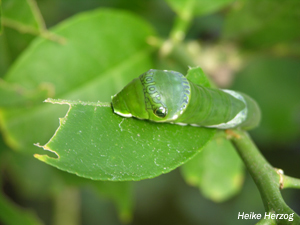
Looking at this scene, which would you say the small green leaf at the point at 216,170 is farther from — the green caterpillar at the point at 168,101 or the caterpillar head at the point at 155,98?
the caterpillar head at the point at 155,98

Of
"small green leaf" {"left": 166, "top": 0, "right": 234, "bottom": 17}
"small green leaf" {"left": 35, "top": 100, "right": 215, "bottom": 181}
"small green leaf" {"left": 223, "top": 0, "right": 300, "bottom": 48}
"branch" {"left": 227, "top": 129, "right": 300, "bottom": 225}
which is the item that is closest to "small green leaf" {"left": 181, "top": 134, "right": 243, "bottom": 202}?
"small green leaf" {"left": 223, "top": 0, "right": 300, "bottom": 48}

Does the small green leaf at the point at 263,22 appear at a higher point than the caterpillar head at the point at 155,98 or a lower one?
higher

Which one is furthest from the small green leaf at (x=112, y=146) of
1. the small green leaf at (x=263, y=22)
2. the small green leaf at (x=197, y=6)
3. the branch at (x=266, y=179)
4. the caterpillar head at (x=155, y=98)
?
the small green leaf at (x=263, y=22)

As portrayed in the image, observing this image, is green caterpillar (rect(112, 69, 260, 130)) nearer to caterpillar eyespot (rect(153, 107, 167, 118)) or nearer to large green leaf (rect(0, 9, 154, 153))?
caterpillar eyespot (rect(153, 107, 167, 118))

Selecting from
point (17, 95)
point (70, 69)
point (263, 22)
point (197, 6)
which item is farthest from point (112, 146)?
point (263, 22)

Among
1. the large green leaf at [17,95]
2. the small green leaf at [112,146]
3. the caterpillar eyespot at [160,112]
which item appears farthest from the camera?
the large green leaf at [17,95]

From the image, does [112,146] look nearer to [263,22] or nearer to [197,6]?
[197,6]
